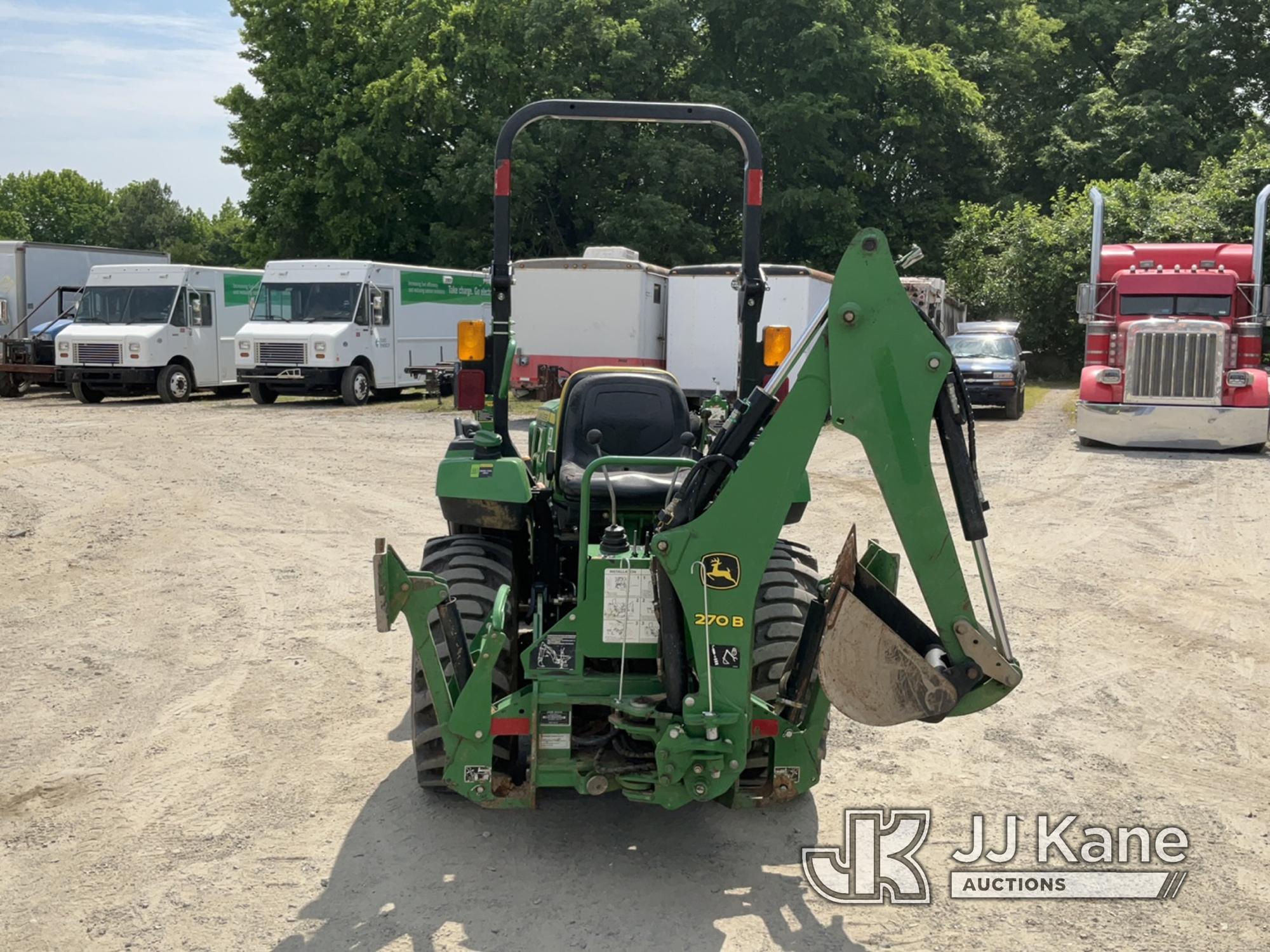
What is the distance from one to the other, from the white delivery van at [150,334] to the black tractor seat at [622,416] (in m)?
18.9

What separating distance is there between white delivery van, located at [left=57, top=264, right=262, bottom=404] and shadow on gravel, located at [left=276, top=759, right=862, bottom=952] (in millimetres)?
19593

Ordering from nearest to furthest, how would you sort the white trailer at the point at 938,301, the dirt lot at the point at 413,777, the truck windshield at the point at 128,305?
the dirt lot at the point at 413,777 < the truck windshield at the point at 128,305 < the white trailer at the point at 938,301

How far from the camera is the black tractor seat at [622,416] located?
574 centimetres

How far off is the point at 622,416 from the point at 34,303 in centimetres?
2386

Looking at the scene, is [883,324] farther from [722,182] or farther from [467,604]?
[722,182]

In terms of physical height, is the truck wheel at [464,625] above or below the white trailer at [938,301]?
below

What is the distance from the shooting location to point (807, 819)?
4906 mm

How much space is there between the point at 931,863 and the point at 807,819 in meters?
0.54

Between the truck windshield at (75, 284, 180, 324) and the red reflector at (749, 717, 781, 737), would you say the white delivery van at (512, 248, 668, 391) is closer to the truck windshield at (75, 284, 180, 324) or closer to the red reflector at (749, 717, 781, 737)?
the truck windshield at (75, 284, 180, 324)

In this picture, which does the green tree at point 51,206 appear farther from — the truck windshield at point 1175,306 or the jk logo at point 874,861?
the jk logo at point 874,861

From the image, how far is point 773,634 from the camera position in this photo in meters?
4.70

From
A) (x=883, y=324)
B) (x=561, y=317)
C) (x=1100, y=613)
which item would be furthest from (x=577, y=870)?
(x=561, y=317)

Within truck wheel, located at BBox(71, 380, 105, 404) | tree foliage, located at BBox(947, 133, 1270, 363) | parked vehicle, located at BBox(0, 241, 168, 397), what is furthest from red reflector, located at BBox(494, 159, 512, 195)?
tree foliage, located at BBox(947, 133, 1270, 363)

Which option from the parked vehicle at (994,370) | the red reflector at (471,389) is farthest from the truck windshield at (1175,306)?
the red reflector at (471,389)
